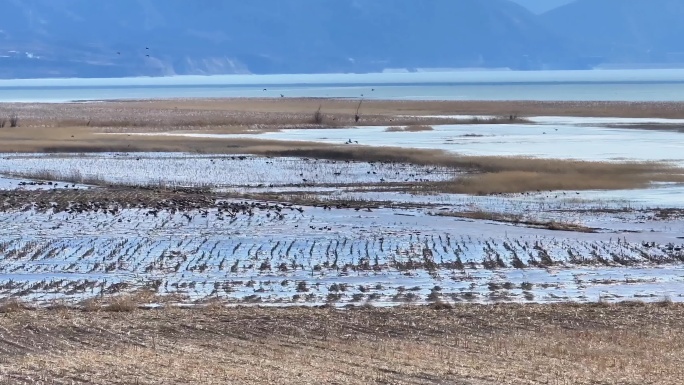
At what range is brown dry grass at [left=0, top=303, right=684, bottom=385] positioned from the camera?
1185cm

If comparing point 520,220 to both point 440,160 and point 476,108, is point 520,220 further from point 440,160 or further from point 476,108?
point 476,108

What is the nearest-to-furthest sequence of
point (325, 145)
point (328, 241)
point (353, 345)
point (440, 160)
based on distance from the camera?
point (353, 345)
point (328, 241)
point (440, 160)
point (325, 145)

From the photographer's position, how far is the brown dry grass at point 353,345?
1185 cm

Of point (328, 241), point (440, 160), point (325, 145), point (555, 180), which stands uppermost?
point (325, 145)

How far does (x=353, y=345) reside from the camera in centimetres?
1417

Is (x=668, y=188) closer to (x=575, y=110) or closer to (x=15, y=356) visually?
(x=15, y=356)

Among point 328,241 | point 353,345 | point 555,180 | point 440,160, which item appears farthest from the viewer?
point 440,160

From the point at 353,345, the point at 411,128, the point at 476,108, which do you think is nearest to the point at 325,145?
the point at 411,128

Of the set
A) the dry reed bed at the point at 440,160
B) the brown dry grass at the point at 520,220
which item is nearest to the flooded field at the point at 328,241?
the brown dry grass at the point at 520,220

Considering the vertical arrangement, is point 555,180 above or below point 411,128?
below

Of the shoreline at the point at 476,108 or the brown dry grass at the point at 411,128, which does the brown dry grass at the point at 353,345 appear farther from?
the shoreline at the point at 476,108

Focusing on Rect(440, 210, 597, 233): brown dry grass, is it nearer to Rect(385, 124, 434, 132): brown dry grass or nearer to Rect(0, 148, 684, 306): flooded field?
Rect(0, 148, 684, 306): flooded field

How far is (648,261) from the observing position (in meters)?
21.7

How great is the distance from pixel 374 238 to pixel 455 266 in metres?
4.00
